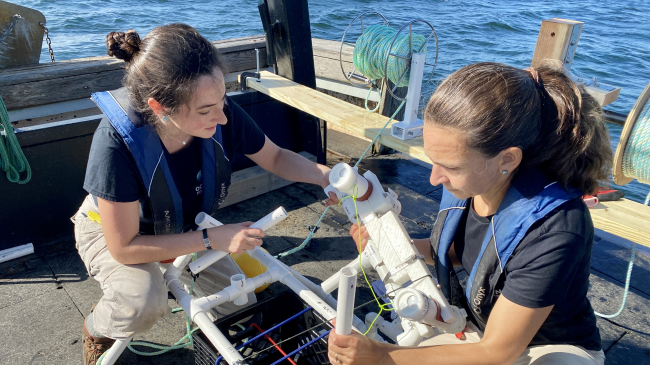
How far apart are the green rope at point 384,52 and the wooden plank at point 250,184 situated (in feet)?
3.72

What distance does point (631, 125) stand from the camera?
2.13 m

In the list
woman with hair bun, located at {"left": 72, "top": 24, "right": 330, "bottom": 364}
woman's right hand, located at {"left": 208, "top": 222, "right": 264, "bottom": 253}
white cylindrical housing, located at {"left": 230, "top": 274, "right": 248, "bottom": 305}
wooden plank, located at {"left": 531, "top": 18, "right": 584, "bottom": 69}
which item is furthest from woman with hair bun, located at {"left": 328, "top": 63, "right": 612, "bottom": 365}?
wooden plank, located at {"left": 531, "top": 18, "right": 584, "bottom": 69}

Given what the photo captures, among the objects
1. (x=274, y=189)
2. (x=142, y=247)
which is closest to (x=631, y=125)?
(x=142, y=247)

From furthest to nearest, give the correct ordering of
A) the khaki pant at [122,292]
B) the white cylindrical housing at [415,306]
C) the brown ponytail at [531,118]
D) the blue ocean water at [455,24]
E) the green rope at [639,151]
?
the blue ocean water at [455,24] → the green rope at [639,151] → the khaki pant at [122,292] → the white cylindrical housing at [415,306] → the brown ponytail at [531,118]

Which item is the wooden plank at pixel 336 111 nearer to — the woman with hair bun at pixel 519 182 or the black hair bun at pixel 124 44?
the woman with hair bun at pixel 519 182

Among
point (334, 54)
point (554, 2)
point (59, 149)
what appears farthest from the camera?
point (554, 2)

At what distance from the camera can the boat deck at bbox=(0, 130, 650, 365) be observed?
2.29 meters

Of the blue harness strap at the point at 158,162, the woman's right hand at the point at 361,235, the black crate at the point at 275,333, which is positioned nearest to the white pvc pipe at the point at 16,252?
the blue harness strap at the point at 158,162

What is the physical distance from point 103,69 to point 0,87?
69 cm

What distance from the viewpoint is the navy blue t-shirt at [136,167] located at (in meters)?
1.77

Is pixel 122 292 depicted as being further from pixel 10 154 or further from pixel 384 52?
pixel 384 52

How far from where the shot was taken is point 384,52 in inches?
114

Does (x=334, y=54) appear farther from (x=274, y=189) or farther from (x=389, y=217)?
(x=389, y=217)

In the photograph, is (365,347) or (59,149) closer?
(365,347)
